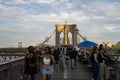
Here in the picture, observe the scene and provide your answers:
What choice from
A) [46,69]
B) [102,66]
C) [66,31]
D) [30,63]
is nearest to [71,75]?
[102,66]

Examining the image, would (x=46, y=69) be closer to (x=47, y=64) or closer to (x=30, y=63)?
(x=47, y=64)

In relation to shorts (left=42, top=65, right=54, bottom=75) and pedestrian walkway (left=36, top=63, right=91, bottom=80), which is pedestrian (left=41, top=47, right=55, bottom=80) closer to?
shorts (left=42, top=65, right=54, bottom=75)

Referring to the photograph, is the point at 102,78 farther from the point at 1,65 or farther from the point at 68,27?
the point at 68,27

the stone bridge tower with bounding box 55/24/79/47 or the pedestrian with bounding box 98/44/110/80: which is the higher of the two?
the stone bridge tower with bounding box 55/24/79/47

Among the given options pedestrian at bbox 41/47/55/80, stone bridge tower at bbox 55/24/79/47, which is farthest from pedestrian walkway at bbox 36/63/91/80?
stone bridge tower at bbox 55/24/79/47

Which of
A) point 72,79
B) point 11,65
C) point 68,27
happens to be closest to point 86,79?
point 72,79

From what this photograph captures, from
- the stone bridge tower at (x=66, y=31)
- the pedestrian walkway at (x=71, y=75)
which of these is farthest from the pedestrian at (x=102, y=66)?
the stone bridge tower at (x=66, y=31)

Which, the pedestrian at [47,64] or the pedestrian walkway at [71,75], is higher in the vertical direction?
the pedestrian at [47,64]

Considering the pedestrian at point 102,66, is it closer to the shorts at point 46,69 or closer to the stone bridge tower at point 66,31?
the shorts at point 46,69

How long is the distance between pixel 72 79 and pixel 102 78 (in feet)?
9.04

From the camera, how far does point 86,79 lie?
20266 millimetres

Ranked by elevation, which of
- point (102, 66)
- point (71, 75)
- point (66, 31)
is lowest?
point (71, 75)

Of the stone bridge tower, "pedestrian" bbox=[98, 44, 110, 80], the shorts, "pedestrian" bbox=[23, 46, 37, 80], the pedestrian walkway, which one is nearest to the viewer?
"pedestrian" bbox=[23, 46, 37, 80]

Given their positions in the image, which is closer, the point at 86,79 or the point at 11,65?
the point at 11,65
